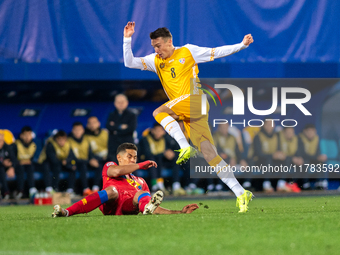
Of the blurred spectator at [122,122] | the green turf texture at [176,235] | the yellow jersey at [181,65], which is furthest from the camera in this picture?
the blurred spectator at [122,122]

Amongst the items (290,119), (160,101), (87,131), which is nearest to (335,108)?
(290,119)

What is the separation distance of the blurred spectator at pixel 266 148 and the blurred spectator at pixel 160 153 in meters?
1.78

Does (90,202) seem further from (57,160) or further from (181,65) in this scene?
(57,160)

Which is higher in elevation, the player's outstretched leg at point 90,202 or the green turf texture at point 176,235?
the player's outstretched leg at point 90,202

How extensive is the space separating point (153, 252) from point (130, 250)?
18 cm

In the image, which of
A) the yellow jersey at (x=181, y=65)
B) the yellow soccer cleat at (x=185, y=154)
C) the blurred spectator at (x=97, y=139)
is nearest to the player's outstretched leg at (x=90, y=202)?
the yellow soccer cleat at (x=185, y=154)

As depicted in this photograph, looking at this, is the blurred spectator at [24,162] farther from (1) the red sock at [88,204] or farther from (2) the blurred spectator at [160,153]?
(1) the red sock at [88,204]

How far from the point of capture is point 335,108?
1391 centimetres

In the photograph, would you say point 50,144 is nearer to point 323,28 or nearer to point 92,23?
point 92,23

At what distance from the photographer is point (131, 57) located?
700 cm

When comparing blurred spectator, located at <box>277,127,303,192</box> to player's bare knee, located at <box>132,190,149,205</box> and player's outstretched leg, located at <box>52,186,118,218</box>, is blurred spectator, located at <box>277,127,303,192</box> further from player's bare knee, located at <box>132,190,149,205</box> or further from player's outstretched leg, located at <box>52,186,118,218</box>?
player's outstretched leg, located at <box>52,186,118,218</box>

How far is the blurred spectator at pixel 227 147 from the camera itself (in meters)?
12.5

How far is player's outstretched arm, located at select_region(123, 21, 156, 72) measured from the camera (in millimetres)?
6969

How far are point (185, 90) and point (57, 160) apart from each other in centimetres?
571
